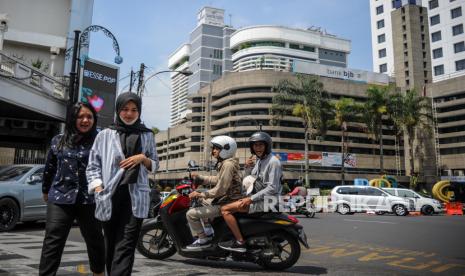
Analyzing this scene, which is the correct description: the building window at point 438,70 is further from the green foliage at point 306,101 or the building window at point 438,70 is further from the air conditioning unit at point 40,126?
the air conditioning unit at point 40,126

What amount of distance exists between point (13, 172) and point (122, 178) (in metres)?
7.73

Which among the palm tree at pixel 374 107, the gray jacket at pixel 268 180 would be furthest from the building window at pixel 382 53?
the gray jacket at pixel 268 180

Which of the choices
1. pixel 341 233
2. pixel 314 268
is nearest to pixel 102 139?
pixel 314 268

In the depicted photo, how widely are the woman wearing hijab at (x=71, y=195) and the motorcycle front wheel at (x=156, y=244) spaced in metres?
2.45

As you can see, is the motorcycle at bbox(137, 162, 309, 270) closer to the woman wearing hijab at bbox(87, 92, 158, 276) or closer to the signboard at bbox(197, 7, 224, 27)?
the woman wearing hijab at bbox(87, 92, 158, 276)

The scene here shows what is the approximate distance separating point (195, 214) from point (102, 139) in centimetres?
235

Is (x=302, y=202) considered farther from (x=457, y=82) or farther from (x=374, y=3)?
(x=374, y=3)

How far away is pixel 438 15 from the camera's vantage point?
67.5m

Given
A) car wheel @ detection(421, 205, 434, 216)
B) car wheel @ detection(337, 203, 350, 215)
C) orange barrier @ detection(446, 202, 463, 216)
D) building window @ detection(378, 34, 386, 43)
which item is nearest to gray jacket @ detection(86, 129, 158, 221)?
car wheel @ detection(337, 203, 350, 215)

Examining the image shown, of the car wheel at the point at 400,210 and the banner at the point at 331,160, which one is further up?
the banner at the point at 331,160

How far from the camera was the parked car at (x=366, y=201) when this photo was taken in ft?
71.1

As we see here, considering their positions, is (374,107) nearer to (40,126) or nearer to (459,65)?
(459,65)

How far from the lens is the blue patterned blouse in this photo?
3.33 m

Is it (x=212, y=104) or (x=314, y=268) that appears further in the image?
(x=212, y=104)
